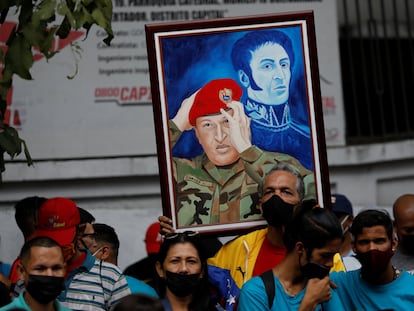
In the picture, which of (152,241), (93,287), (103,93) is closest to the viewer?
(93,287)

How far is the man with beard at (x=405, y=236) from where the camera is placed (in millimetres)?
7805

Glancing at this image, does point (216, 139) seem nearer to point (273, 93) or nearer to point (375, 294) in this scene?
point (273, 93)

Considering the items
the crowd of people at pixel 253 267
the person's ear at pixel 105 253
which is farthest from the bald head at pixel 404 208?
the person's ear at pixel 105 253

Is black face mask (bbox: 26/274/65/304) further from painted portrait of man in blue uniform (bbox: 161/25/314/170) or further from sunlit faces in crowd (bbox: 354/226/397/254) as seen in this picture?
sunlit faces in crowd (bbox: 354/226/397/254)

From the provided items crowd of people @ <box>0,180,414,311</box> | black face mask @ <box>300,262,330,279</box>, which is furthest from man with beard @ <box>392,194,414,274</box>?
black face mask @ <box>300,262,330,279</box>

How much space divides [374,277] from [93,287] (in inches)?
61.1

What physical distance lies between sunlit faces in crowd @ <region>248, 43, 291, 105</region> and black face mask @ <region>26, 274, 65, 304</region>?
1.63 metres

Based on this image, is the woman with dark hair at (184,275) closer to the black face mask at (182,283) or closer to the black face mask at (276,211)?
the black face mask at (182,283)

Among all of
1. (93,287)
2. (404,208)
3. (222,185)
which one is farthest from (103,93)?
(93,287)

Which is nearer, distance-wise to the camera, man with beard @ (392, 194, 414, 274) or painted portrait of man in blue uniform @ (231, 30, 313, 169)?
painted portrait of man in blue uniform @ (231, 30, 313, 169)

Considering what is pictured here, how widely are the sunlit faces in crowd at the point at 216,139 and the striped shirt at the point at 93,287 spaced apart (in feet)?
2.81

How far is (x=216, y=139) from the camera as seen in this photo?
7.13 m

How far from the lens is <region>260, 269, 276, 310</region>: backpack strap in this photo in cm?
625

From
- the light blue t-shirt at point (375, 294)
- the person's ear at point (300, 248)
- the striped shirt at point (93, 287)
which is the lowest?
the light blue t-shirt at point (375, 294)
